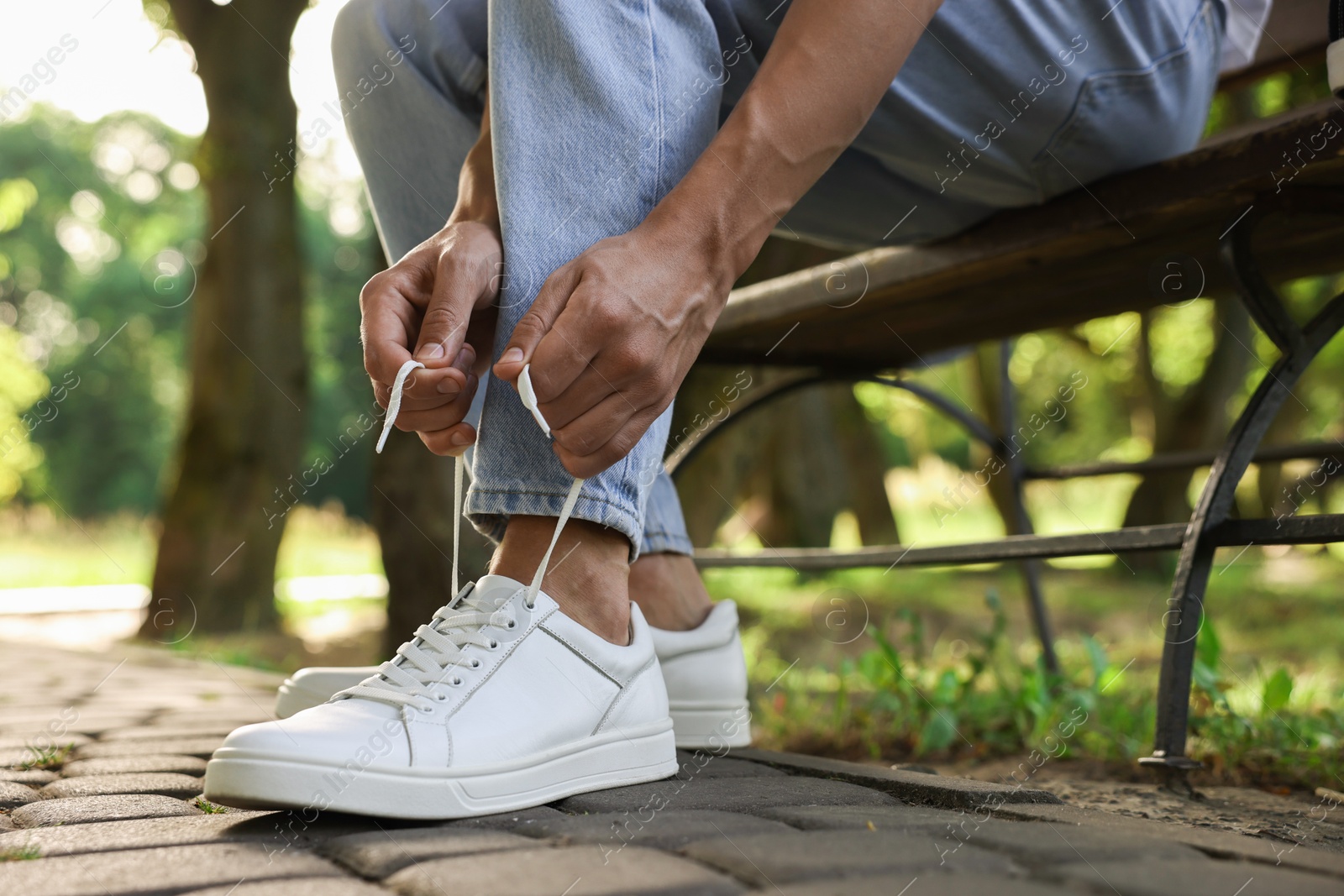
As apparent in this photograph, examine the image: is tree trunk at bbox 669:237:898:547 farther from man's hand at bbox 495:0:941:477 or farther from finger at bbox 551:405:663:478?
finger at bbox 551:405:663:478

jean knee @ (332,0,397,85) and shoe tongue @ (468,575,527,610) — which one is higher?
jean knee @ (332,0,397,85)

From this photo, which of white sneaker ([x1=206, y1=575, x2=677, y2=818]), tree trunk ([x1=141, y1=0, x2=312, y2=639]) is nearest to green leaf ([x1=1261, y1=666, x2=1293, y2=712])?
white sneaker ([x1=206, y1=575, x2=677, y2=818])

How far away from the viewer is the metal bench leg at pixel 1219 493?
1644 mm

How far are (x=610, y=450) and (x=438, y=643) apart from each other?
317 millimetres

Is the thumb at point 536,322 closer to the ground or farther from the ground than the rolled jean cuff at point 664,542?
farther from the ground

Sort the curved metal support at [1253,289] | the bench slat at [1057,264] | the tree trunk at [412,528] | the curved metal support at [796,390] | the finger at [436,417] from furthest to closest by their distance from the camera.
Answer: the tree trunk at [412,528] < the curved metal support at [796,390] < the curved metal support at [1253,289] < the bench slat at [1057,264] < the finger at [436,417]

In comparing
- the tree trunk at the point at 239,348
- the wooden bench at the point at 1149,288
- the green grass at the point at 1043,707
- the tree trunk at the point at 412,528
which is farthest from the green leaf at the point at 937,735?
the tree trunk at the point at 239,348

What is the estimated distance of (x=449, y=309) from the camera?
133cm

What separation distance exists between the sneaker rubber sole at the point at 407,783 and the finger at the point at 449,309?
0.46 metres

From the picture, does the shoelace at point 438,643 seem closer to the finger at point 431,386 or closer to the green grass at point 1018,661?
the finger at point 431,386

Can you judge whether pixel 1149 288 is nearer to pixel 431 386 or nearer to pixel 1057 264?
pixel 1057 264

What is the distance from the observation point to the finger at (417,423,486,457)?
138 cm

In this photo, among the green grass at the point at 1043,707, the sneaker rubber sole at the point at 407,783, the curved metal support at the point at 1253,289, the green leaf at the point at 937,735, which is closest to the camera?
the sneaker rubber sole at the point at 407,783

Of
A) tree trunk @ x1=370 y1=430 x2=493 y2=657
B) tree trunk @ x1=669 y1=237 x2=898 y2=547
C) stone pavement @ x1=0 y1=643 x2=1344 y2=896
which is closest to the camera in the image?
stone pavement @ x1=0 y1=643 x2=1344 y2=896
